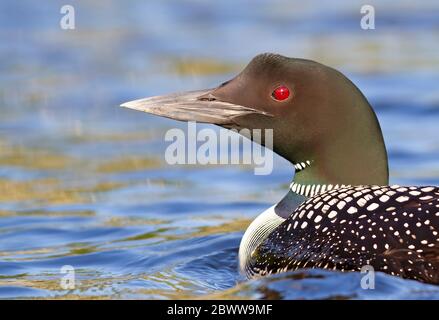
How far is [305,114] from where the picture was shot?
6242 mm

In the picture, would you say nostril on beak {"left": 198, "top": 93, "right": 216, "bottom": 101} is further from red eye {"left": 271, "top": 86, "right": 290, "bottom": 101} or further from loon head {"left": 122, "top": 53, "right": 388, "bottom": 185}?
red eye {"left": 271, "top": 86, "right": 290, "bottom": 101}

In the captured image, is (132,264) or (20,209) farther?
(20,209)

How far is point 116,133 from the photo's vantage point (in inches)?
394

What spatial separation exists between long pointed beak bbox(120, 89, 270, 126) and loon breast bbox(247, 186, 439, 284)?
69cm

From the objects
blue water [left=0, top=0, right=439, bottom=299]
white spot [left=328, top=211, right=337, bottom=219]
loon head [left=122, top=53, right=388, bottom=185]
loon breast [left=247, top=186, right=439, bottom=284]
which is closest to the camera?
loon breast [left=247, top=186, right=439, bottom=284]

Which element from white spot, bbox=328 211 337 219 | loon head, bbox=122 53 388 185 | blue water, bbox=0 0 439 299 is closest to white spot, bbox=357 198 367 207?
white spot, bbox=328 211 337 219

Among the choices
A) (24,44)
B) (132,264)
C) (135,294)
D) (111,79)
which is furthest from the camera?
(24,44)

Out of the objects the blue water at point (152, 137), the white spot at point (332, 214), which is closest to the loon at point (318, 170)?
the white spot at point (332, 214)

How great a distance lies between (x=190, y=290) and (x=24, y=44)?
252 inches

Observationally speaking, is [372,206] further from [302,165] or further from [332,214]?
[302,165]

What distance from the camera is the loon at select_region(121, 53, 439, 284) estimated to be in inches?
217

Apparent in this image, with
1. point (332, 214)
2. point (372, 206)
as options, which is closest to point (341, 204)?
point (332, 214)

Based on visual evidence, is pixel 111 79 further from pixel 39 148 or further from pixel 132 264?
pixel 132 264
